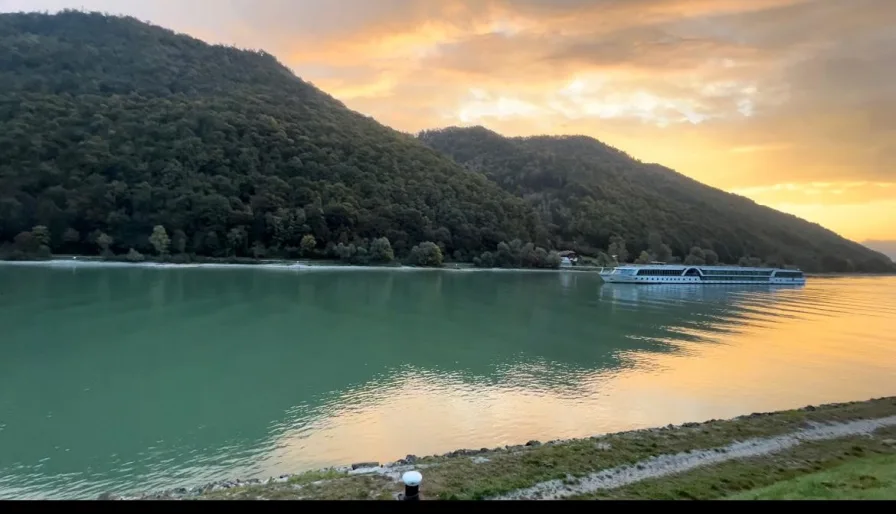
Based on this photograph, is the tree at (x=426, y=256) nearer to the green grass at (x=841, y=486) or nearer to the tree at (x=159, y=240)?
the tree at (x=159, y=240)

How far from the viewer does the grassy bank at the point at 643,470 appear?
6855mm

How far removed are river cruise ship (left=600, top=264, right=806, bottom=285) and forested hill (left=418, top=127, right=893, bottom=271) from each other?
79.0 feet

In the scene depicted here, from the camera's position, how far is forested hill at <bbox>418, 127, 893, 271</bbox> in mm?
94625

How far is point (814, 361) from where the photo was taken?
71.3ft

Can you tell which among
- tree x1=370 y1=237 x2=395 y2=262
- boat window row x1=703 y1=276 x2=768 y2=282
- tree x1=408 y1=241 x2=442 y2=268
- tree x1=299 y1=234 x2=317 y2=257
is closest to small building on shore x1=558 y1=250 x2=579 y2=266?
tree x1=408 y1=241 x2=442 y2=268

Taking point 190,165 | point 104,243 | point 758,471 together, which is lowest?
point 758,471

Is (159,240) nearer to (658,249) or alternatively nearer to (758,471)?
(758,471)

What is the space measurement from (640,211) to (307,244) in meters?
65.8

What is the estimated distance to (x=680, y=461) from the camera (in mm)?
8523

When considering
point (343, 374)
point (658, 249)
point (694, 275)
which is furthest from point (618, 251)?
point (343, 374)

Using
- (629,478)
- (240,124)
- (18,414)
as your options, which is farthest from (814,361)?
(240,124)

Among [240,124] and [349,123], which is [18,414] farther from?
[349,123]

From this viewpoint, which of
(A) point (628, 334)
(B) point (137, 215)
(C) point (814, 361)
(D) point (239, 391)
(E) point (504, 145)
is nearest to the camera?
(D) point (239, 391)

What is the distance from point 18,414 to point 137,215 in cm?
5582
